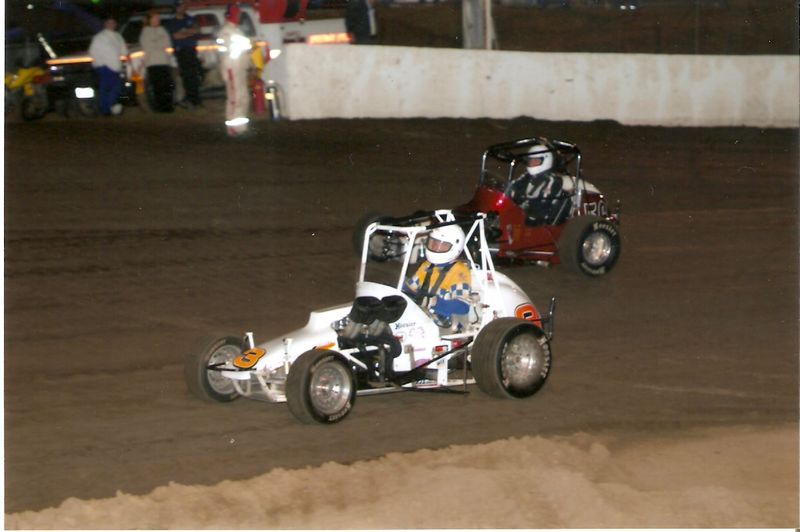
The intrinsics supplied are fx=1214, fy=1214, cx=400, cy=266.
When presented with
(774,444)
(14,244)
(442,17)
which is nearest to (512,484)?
(774,444)

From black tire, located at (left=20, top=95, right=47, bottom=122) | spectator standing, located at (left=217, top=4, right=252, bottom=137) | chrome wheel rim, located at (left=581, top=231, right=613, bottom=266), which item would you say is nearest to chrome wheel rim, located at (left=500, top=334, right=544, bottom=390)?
chrome wheel rim, located at (left=581, top=231, right=613, bottom=266)

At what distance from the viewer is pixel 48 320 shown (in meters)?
9.74

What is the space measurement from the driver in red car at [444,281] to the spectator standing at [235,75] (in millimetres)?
10583

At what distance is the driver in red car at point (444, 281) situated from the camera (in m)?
7.68

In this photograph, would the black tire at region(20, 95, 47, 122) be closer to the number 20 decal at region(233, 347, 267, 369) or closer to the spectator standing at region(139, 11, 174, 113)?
the spectator standing at region(139, 11, 174, 113)

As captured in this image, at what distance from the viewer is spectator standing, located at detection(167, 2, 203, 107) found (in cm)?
1928

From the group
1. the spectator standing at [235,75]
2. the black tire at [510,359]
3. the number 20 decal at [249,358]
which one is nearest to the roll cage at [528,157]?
the black tire at [510,359]

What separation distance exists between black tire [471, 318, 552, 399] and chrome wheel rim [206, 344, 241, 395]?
1.48 metres

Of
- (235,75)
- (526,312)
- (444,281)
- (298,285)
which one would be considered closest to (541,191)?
(298,285)

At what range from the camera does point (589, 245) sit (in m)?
11.6

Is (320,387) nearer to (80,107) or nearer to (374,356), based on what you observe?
(374,356)

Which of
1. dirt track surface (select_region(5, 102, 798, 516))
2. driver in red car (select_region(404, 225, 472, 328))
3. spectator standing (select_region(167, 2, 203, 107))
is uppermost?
spectator standing (select_region(167, 2, 203, 107))

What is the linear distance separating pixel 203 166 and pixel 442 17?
1269 cm

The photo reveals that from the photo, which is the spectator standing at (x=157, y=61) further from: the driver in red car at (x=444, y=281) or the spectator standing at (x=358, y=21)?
the driver in red car at (x=444, y=281)
